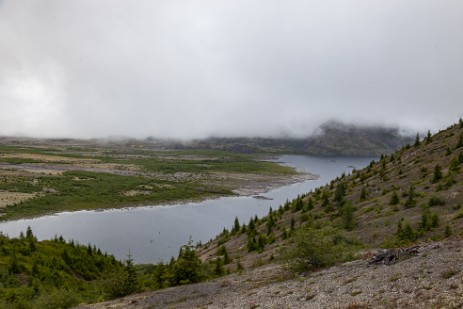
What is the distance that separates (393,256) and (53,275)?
47376 mm

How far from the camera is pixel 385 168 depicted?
204ft

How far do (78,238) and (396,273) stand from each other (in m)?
92.6

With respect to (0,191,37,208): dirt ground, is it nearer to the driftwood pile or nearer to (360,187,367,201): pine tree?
(360,187,367,201): pine tree

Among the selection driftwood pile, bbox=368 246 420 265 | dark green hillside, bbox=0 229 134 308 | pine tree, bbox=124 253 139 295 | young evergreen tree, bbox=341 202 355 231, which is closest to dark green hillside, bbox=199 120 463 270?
young evergreen tree, bbox=341 202 355 231

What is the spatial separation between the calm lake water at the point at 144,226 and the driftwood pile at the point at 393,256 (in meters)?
62.7

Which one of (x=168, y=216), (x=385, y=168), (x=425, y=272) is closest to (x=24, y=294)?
(x=425, y=272)

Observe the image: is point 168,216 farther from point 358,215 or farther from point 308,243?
point 308,243

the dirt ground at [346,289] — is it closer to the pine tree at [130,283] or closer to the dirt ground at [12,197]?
the pine tree at [130,283]

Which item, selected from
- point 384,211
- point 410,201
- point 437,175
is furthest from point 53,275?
point 437,175

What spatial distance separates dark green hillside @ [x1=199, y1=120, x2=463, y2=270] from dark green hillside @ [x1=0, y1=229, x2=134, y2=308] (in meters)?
17.5

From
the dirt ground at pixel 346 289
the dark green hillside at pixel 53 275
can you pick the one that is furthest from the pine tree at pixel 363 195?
the dark green hillside at pixel 53 275

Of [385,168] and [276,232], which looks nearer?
[276,232]

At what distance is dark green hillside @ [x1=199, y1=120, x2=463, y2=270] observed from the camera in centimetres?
3372

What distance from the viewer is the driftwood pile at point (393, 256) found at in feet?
81.3
